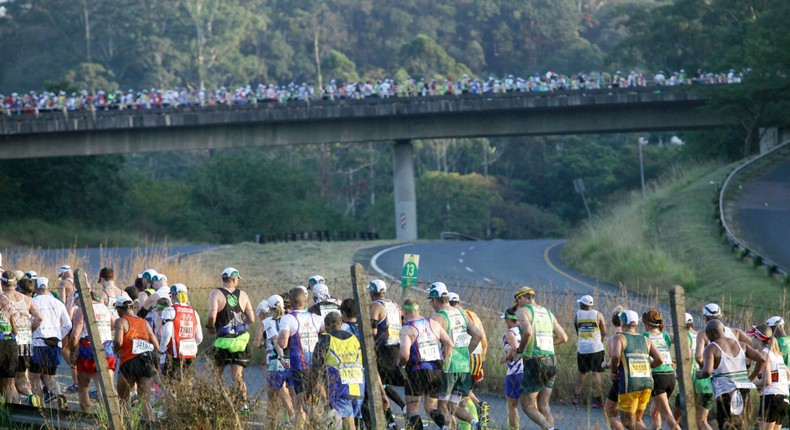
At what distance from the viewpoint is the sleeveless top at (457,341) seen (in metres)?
12.4

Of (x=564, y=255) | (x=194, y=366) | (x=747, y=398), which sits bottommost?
(x=564, y=255)

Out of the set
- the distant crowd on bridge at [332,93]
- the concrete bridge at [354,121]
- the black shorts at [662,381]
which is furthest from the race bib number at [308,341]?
the distant crowd on bridge at [332,93]

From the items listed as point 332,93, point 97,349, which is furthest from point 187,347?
point 332,93

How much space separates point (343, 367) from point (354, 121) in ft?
156

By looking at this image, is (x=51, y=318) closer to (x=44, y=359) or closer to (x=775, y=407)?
(x=44, y=359)

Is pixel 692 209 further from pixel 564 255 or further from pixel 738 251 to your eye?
pixel 738 251

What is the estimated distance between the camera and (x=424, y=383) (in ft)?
39.8

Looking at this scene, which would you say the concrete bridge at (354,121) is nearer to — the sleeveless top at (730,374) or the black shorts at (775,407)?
the black shorts at (775,407)

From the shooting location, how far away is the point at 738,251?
34062 mm

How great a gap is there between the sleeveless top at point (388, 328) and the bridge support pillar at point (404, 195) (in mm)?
48594

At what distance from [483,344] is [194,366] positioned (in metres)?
3.47

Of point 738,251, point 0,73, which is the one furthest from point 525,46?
point 738,251

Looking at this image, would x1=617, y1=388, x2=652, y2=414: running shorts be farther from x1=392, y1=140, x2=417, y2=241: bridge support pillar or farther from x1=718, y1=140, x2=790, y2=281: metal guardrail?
x1=392, y1=140, x2=417, y2=241: bridge support pillar

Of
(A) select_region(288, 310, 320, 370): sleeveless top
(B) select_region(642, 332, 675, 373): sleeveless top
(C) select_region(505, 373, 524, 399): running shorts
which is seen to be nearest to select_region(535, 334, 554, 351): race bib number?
(C) select_region(505, 373, 524, 399): running shorts
